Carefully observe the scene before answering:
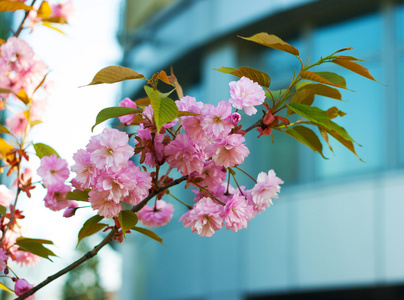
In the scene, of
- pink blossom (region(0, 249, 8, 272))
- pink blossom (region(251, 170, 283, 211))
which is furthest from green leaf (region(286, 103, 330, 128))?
pink blossom (region(0, 249, 8, 272))

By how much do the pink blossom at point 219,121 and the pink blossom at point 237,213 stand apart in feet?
0.54

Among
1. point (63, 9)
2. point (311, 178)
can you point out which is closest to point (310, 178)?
point (311, 178)

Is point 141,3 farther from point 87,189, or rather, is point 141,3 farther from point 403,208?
point 87,189

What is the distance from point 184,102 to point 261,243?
730cm

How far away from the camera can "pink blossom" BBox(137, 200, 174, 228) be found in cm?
141

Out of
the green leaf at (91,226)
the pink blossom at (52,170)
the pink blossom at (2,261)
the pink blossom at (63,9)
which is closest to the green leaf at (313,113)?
the green leaf at (91,226)

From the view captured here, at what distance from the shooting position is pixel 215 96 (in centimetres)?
940

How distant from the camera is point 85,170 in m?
1.08

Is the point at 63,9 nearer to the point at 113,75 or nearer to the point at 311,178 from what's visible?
the point at 113,75

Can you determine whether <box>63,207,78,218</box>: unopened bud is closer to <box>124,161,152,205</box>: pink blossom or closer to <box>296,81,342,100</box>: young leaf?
<box>124,161,152,205</box>: pink blossom

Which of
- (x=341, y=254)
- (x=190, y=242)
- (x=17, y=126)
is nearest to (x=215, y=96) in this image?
(x=190, y=242)

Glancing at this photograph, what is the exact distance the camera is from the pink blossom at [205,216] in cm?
115

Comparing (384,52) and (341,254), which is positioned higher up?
(384,52)

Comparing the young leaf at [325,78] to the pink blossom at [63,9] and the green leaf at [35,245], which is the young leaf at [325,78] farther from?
the pink blossom at [63,9]
